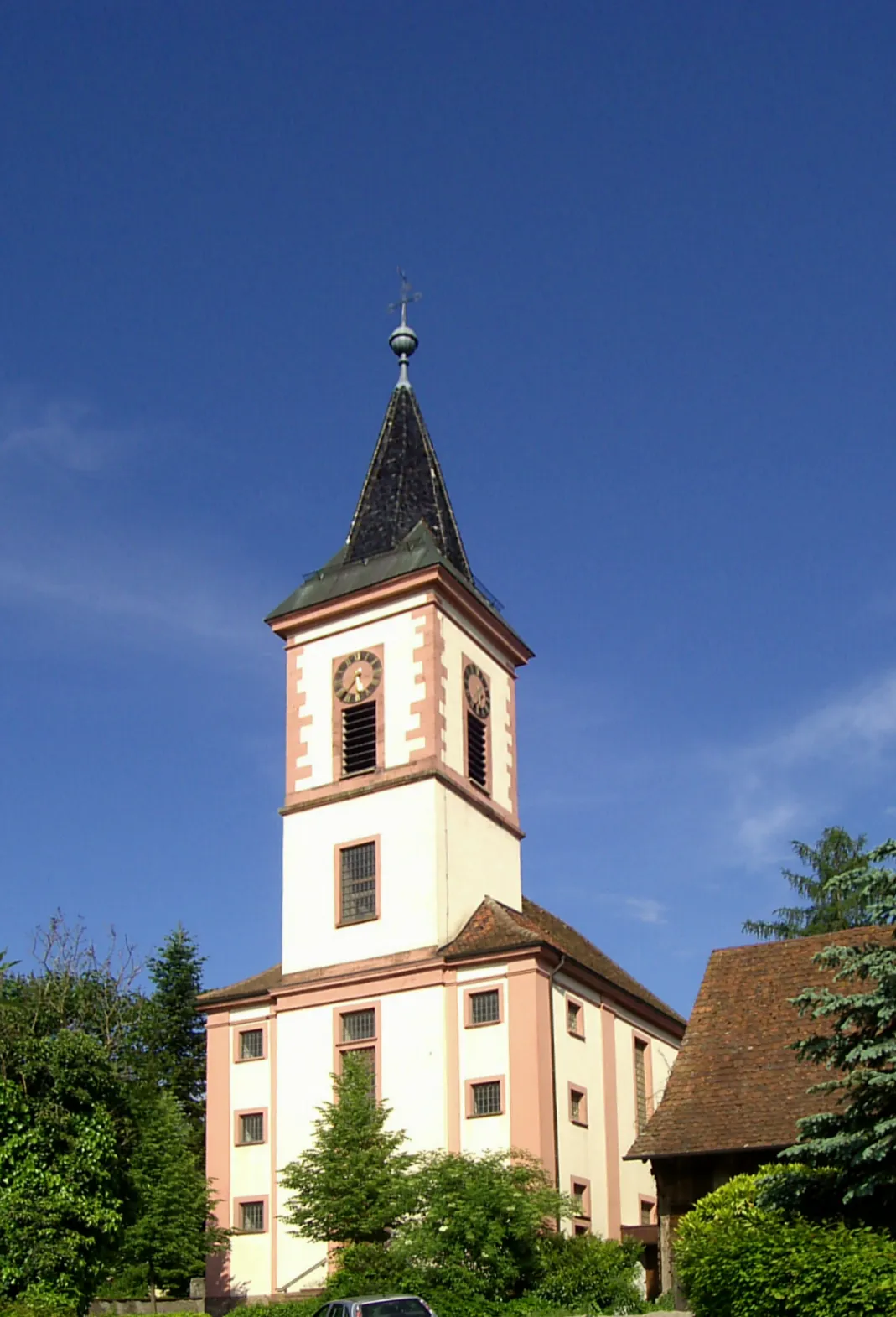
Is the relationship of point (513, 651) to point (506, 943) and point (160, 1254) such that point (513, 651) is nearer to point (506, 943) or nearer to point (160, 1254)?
point (506, 943)

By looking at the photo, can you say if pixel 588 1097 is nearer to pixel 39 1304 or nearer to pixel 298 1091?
pixel 298 1091

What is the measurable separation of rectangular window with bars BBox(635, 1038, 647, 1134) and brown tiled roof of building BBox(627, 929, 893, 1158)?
39.5 feet

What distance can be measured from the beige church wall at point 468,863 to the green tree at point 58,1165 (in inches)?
477

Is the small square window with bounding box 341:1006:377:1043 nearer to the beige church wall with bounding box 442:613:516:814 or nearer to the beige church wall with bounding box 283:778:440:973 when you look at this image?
the beige church wall with bounding box 283:778:440:973

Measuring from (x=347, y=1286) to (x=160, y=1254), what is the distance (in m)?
7.85

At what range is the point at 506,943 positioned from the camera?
118 ft

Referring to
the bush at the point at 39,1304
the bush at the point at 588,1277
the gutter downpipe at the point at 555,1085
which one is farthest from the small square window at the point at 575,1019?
the bush at the point at 39,1304

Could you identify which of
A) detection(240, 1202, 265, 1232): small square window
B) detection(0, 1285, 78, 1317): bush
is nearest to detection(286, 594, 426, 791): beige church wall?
detection(240, 1202, 265, 1232): small square window

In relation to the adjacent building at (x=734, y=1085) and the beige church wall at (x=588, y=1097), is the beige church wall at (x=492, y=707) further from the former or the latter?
the adjacent building at (x=734, y=1085)

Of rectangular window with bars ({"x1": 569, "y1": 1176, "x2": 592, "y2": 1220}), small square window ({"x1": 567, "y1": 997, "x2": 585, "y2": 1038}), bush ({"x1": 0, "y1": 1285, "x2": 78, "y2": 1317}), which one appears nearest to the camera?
bush ({"x1": 0, "y1": 1285, "x2": 78, "y2": 1317})

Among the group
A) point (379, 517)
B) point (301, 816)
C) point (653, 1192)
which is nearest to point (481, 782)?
point (301, 816)

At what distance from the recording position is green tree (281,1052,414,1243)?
3200 cm

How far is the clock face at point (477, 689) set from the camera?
41281 mm

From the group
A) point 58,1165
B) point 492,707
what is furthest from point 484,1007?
point 58,1165
